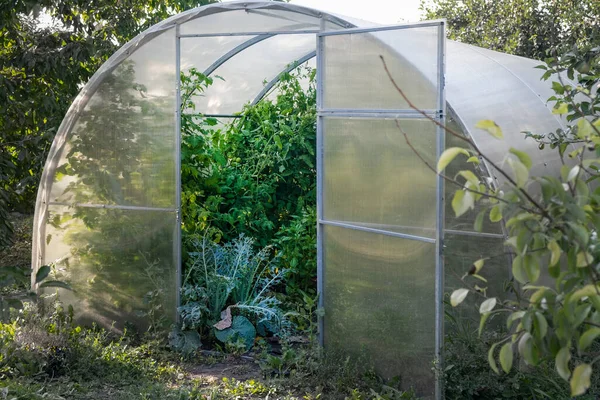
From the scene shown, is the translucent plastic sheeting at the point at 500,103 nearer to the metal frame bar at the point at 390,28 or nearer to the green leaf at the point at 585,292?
the metal frame bar at the point at 390,28

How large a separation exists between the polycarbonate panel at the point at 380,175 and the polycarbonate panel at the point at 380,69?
141mm

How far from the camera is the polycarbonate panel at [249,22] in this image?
21.3 ft

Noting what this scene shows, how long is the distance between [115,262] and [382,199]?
108 inches

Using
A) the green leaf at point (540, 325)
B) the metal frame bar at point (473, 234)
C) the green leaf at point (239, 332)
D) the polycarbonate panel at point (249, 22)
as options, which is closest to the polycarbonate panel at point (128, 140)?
the polycarbonate panel at point (249, 22)

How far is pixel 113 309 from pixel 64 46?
3.59 m

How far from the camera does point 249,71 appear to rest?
865 centimetres

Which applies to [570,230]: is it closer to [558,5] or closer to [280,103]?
[280,103]

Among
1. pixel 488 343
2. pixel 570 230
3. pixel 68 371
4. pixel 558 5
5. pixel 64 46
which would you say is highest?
pixel 558 5

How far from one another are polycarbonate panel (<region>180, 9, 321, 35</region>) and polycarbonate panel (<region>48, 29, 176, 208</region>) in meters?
0.29

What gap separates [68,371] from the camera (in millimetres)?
5777

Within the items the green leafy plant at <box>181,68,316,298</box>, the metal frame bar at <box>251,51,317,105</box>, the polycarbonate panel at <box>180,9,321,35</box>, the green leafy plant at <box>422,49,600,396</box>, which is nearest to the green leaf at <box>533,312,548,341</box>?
the green leafy plant at <box>422,49,600,396</box>

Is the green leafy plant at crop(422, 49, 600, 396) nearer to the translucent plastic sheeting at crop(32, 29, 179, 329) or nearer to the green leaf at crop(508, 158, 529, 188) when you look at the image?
the green leaf at crop(508, 158, 529, 188)

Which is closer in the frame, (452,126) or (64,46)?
(452,126)

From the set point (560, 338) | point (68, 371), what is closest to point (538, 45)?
point (68, 371)
